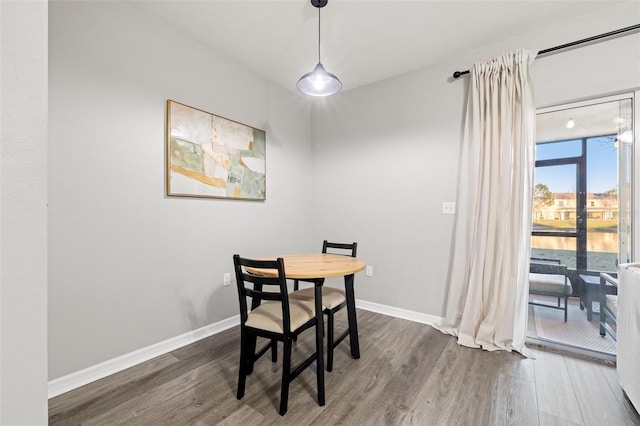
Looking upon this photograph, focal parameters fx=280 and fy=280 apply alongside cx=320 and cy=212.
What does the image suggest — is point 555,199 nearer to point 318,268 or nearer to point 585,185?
point 585,185

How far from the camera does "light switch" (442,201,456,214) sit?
2.73 metres

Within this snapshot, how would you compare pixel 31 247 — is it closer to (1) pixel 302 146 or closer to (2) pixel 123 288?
(2) pixel 123 288

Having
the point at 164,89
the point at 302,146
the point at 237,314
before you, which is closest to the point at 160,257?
the point at 237,314

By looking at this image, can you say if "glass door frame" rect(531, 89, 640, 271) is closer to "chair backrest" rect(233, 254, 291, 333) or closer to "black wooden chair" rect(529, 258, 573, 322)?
"black wooden chair" rect(529, 258, 573, 322)

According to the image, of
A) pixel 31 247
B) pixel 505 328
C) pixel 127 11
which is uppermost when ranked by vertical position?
pixel 127 11

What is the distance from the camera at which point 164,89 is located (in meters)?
2.27

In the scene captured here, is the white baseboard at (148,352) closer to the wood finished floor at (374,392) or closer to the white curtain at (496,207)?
the wood finished floor at (374,392)

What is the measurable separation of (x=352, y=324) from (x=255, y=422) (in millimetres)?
921

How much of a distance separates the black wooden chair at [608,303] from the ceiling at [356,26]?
2.04 meters

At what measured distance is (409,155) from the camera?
3008mm

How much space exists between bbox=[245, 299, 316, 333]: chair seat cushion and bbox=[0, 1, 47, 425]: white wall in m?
1.00

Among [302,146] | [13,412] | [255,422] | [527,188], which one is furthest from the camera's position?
[302,146]

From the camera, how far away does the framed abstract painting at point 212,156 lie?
7.60 feet

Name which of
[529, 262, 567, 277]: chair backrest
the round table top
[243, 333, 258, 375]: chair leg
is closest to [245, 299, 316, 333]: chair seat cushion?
[243, 333, 258, 375]: chair leg
